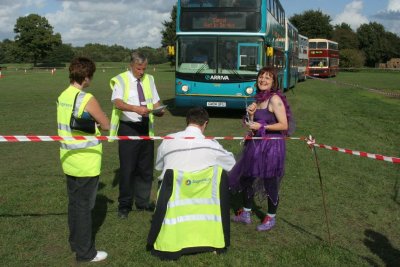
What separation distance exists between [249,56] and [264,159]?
9318mm

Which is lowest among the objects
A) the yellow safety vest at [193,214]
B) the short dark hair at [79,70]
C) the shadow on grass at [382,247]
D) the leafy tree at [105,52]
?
the shadow on grass at [382,247]

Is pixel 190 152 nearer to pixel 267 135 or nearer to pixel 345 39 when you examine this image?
pixel 267 135

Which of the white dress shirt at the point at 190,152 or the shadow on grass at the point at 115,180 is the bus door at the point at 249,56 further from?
the white dress shirt at the point at 190,152

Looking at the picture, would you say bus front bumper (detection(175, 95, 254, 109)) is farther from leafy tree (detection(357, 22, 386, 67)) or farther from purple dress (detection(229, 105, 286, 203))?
leafy tree (detection(357, 22, 386, 67))

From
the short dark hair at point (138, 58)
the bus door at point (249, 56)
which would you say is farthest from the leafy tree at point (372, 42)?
the short dark hair at point (138, 58)

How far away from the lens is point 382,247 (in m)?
4.76

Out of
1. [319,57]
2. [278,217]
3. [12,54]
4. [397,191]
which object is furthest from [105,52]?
[278,217]

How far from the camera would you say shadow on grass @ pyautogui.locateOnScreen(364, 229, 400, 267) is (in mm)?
4434

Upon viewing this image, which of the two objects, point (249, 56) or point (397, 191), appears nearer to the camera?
point (397, 191)

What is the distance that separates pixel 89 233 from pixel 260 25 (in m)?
10.5

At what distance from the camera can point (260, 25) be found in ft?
44.1

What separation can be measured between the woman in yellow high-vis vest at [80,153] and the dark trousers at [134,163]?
1.14m

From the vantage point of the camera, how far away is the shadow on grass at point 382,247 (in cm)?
443

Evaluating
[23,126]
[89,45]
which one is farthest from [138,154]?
[89,45]
